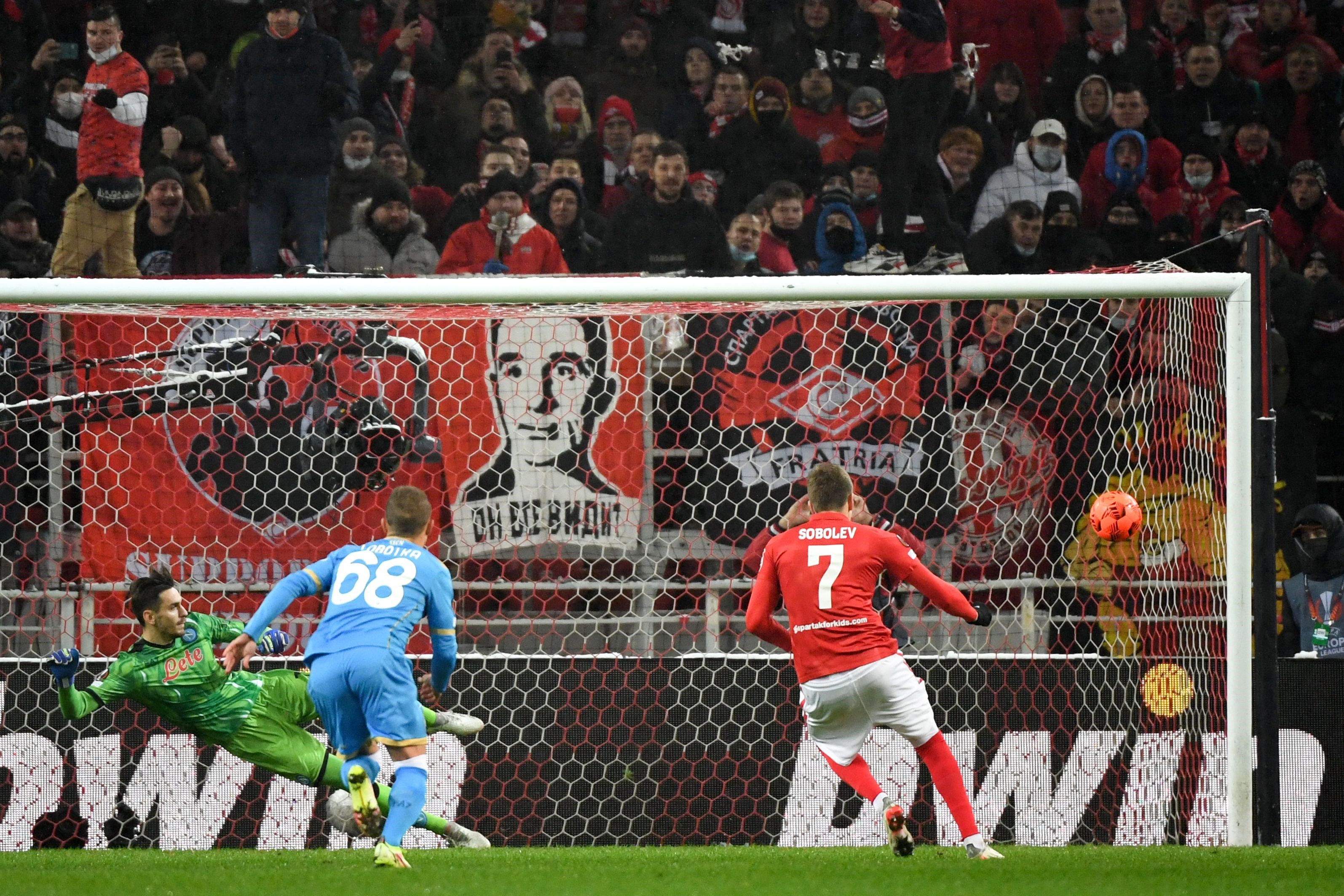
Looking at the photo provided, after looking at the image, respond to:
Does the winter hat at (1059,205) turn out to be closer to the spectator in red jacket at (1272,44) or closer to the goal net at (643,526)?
the spectator in red jacket at (1272,44)

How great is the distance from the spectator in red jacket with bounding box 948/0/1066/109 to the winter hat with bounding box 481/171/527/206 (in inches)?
135

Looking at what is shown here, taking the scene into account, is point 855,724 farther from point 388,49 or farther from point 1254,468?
point 388,49

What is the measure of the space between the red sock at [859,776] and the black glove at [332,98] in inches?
227

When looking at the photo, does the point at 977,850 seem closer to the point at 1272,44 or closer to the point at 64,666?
the point at 64,666

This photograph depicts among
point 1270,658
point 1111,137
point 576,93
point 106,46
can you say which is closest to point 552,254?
point 576,93

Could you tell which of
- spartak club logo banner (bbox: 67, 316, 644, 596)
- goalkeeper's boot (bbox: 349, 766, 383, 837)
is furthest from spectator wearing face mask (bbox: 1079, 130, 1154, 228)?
goalkeeper's boot (bbox: 349, 766, 383, 837)

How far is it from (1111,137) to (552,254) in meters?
3.97

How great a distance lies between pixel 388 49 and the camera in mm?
10211

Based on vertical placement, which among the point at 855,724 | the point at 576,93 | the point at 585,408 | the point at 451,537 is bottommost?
the point at 855,724

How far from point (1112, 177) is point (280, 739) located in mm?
6750

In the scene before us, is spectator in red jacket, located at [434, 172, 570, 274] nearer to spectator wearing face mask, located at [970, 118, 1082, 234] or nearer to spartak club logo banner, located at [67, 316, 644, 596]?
spartak club logo banner, located at [67, 316, 644, 596]

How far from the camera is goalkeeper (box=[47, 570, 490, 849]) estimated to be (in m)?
5.83

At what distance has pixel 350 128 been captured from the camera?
31.6 feet

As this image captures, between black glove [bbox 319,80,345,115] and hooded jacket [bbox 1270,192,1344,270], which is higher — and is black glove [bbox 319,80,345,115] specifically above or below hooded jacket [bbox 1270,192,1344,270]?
above
